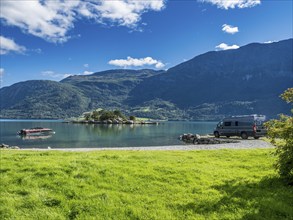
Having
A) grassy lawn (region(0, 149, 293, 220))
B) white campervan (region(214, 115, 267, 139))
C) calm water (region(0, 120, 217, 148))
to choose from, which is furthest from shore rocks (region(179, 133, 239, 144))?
grassy lawn (region(0, 149, 293, 220))

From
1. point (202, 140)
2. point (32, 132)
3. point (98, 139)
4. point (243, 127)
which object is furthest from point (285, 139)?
point (32, 132)

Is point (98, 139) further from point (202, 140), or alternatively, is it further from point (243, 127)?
point (243, 127)

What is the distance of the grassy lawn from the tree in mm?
586

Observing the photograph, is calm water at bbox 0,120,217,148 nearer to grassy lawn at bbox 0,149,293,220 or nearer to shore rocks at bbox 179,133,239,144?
shore rocks at bbox 179,133,239,144

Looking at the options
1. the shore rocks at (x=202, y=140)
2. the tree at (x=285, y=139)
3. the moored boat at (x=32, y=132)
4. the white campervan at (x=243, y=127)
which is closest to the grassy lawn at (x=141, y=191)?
the tree at (x=285, y=139)

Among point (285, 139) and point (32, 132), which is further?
point (32, 132)

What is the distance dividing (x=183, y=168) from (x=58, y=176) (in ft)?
18.3

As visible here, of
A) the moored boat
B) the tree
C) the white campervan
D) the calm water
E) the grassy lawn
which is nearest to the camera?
the grassy lawn

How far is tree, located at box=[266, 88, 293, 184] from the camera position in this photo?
11.2 m

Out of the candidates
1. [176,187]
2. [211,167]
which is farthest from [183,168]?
[176,187]

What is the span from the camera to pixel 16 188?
11828 mm

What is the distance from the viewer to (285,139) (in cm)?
1151

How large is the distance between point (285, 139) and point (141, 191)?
19.0 ft

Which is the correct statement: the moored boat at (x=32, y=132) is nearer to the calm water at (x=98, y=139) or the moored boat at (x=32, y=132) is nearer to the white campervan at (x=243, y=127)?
the calm water at (x=98, y=139)
